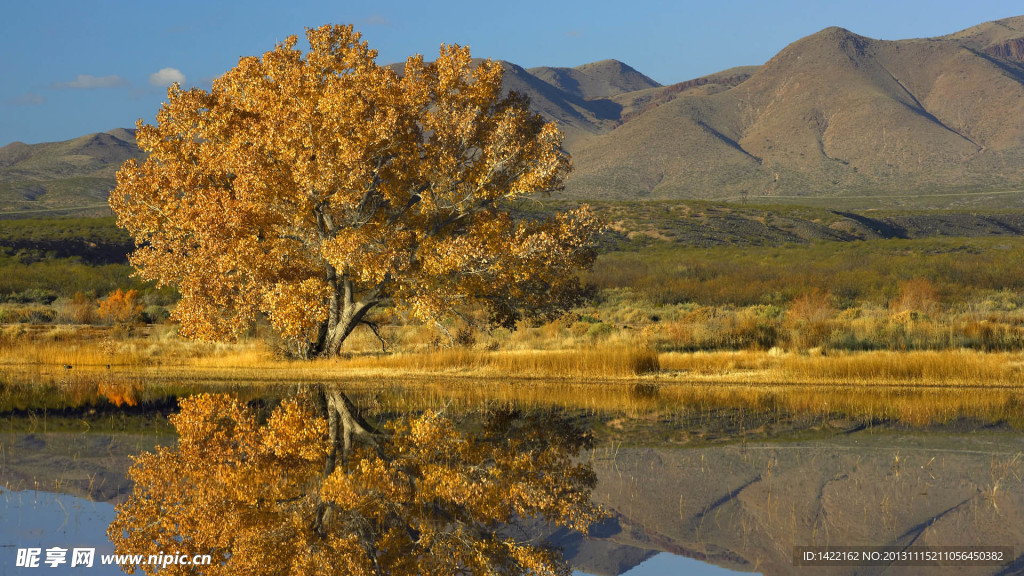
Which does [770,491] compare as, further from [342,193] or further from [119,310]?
[119,310]

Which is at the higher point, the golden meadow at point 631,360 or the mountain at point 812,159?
the mountain at point 812,159

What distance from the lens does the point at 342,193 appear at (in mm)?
20734

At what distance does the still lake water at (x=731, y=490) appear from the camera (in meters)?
8.48

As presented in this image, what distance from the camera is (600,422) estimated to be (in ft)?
51.8

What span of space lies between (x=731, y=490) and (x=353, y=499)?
163 inches

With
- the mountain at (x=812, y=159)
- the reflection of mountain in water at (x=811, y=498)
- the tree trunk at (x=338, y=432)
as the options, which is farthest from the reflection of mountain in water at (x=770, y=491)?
the mountain at (x=812, y=159)

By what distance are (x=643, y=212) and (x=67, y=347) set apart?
74.0m

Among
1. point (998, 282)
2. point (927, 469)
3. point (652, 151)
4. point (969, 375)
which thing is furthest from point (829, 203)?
point (927, 469)

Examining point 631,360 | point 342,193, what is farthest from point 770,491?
point 342,193

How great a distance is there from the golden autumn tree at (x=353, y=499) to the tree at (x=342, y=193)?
7166 millimetres

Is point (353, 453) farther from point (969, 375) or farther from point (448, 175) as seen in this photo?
point (969, 375)

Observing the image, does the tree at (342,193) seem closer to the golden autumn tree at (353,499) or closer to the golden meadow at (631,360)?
the golden meadow at (631,360)

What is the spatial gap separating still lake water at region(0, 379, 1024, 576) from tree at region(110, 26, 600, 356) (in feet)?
20.0

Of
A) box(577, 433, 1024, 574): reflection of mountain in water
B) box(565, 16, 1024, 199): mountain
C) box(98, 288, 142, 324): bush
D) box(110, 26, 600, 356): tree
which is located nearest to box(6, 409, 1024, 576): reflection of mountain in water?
box(577, 433, 1024, 574): reflection of mountain in water
